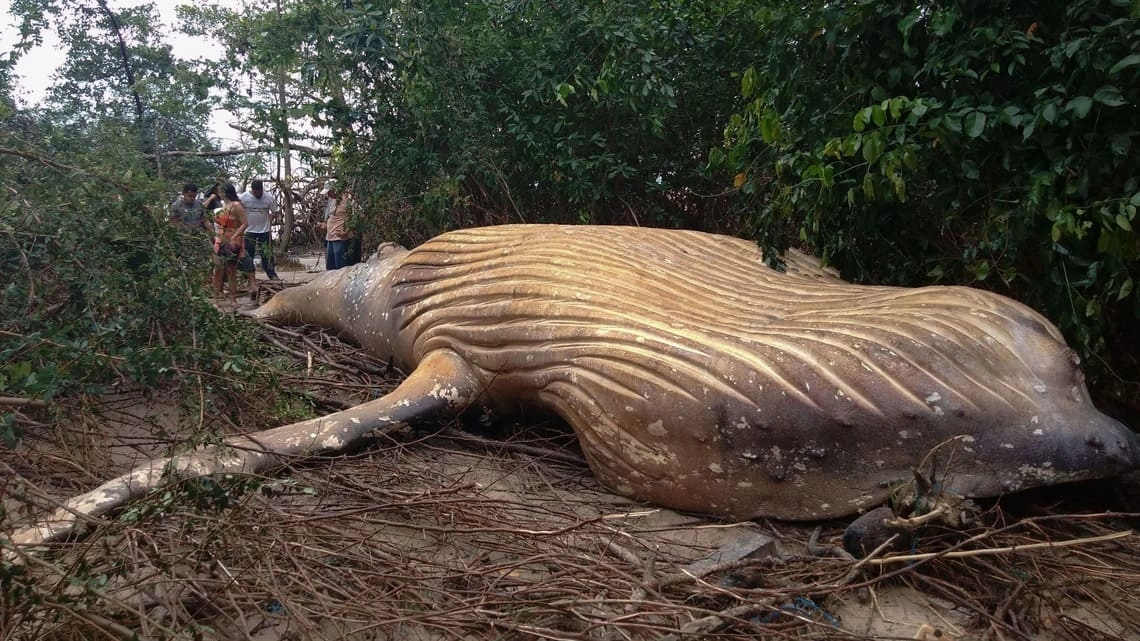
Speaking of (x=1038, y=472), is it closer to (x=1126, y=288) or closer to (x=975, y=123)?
(x=1126, y=288)

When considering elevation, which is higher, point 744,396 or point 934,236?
point 934,236

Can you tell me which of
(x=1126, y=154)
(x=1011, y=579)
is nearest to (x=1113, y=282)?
(x=1126, y=154)

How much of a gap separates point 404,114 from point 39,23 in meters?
3.09

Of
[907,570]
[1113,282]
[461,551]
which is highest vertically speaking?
[1113,282]

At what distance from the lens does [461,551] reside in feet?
→ 8.71

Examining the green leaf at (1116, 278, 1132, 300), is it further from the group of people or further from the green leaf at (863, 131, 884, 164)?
the group of people

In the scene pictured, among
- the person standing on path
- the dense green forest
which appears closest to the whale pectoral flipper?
the dense green forest

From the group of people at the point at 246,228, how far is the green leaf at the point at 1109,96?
13.6 ft

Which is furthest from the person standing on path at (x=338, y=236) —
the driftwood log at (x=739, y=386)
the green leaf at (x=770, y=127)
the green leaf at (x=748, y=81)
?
the green leaf at (x=770, y=127)

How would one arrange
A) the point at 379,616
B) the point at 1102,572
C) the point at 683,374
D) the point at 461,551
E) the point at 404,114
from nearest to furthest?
1. the point at 379,616
2. the point at 1102,572
3. the point at 461,551
4. the point at 683,374
5. the point at 404,114

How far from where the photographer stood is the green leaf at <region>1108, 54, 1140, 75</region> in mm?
2475

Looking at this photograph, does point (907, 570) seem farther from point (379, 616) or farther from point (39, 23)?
point (39, 23)

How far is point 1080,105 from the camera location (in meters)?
2.67

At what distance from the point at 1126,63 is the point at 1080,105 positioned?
197 mm
